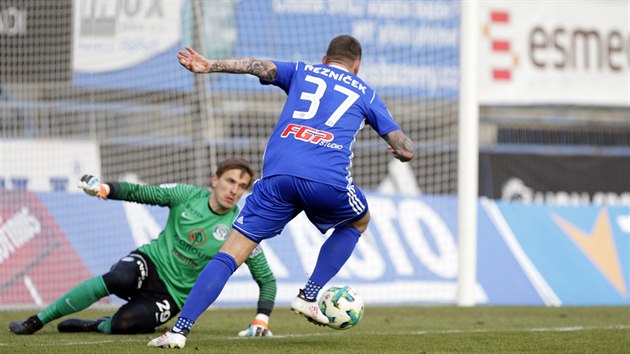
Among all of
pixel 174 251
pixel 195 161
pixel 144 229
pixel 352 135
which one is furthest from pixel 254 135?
pixel 352 135

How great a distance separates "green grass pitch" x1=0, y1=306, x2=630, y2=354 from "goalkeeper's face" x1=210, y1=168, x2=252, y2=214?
3.11 feet

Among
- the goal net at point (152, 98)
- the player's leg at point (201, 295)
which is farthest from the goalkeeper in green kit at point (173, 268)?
the goal net at point (152, 98)

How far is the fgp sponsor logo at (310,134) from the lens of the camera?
21.5 ft

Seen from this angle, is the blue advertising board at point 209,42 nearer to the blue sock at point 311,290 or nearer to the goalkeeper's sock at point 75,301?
the goalkeeper's sock at point 75,301

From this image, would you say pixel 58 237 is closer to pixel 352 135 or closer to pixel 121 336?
pixel 121 336

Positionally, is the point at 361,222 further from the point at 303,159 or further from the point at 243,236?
the point at 243,236

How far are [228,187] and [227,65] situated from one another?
54.6 inches

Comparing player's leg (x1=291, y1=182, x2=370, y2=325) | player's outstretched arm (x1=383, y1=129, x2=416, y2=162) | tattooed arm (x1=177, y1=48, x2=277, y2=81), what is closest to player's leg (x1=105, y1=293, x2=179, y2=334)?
player's leg (x1=291, y1=182, x2=370, y2=325)

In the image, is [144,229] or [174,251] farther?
[144,229]

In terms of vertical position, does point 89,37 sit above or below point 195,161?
above

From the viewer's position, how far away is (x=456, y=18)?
16.8 m

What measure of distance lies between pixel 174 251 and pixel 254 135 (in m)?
7.07

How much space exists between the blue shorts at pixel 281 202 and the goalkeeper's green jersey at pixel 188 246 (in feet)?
4.00

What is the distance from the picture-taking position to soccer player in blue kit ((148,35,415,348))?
6422 millimetres
